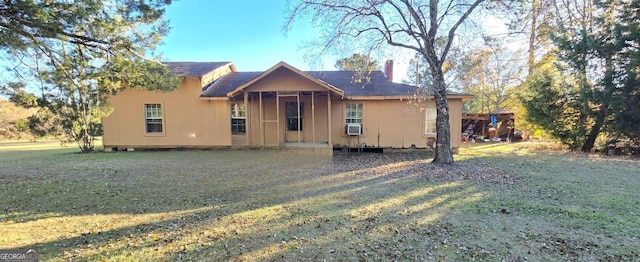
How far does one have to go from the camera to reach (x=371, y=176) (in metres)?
7.50

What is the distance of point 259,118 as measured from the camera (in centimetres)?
1315

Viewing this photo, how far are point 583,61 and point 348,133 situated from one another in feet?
35.2

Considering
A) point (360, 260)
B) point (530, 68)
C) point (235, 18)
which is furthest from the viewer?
point (530, 68)

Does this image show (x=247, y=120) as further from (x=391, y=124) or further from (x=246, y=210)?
(x=246, y=210)

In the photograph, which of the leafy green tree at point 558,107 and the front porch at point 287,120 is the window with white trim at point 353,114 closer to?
the front porch at point 287,120

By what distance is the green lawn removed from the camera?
10.6 feet

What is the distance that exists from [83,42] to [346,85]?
385 inches

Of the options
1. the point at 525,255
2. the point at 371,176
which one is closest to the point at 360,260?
the point at 525,255

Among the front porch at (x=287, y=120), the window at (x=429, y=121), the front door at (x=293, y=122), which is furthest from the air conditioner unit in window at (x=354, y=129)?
the window at (x=429, y=121)

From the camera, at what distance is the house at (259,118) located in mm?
12508

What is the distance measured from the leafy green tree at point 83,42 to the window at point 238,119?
4122 mm

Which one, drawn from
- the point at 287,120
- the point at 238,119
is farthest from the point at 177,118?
the point at 287,120

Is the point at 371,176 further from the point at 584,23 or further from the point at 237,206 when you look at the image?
the point at 584,23

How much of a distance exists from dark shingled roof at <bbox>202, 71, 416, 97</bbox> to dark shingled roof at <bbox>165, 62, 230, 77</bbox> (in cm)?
78
